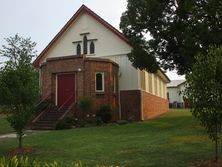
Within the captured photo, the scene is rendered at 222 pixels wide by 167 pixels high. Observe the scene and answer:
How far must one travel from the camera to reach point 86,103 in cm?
2538

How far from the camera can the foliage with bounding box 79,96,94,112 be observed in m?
25.4

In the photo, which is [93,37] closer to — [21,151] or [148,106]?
[148,106]

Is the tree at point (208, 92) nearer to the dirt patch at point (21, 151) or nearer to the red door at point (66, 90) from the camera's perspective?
the dirt patch at point (21, 151)

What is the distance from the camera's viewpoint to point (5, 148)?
15.1 meters

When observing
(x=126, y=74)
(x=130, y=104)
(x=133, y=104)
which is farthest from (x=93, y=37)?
(x=133, y=104)

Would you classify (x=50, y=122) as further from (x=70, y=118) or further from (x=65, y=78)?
(x=65, y=78)

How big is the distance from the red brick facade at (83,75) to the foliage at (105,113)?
532mm

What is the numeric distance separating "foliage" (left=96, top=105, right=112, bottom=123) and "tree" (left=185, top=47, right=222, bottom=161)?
15613mm

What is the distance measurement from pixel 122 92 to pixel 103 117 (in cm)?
457

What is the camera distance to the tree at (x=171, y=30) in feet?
66.9

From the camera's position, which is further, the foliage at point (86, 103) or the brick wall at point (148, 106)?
the brick wall at point (148, 106)

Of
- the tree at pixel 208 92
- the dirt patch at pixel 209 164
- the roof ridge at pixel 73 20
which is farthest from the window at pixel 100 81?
the dirt patch at pixel 209 164

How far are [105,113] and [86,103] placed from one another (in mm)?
1677

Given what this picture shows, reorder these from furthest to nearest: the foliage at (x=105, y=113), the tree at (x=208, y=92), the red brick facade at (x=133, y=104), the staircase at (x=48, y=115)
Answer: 1. the red brick facade at (x=133, y=104)
2. the foliage at (x=105, y=113)
3. the staircase at (x=48, y=115)
4. the tree at (x=208, y=92)
